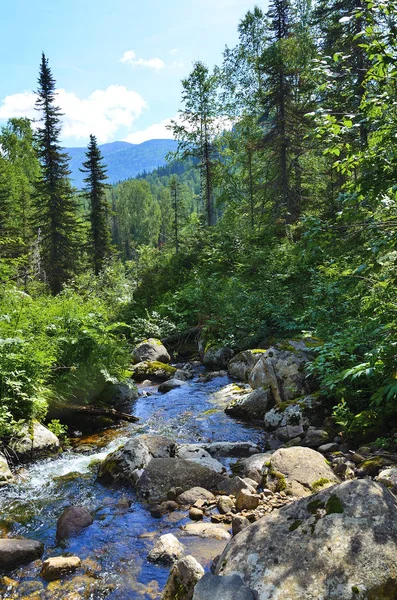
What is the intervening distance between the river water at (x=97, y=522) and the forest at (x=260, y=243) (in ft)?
3.75

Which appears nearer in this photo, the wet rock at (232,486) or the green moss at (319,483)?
the green moss at (319,483)

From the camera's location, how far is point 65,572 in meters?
4.21

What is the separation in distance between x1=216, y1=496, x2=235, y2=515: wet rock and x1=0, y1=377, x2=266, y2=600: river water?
19.7 inches

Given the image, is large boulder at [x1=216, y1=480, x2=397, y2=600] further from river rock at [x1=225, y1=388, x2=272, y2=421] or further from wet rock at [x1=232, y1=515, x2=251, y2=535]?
river rock at [x1=225, y1=388, x2=272, y2=421]

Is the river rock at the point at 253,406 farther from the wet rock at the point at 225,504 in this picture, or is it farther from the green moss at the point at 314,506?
the green moss at the point at 314,506

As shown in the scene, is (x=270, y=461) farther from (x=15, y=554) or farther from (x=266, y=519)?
(x=15, y=554)

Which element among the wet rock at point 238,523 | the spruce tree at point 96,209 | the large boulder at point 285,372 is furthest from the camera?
the spruce tree at point 96,209

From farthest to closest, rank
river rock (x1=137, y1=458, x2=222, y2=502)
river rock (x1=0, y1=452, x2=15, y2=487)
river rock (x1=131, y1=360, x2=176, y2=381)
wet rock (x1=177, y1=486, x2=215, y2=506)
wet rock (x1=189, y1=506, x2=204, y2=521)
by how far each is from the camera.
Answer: river rock (x1=131, y1=360, x2=176, y2=381), river rock (x1=0, y1=452, x2=15, y2=487), river rock (x1=137, y1=458, x2=222, y2=502), wet rock (x1=177, y1=486, x2=215, y2=506), wet rock (x1=189, y1=506, x2=204, y2=521)

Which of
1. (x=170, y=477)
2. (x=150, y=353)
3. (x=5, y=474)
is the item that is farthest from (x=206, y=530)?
(x=150, y=353)

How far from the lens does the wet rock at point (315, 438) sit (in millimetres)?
6926

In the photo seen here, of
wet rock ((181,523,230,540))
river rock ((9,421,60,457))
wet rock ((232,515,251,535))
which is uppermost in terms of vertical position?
river rock ((9,421,60,457))

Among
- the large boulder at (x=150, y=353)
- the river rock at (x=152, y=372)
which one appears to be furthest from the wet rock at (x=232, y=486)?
the large boulder at (x=150, y=353)

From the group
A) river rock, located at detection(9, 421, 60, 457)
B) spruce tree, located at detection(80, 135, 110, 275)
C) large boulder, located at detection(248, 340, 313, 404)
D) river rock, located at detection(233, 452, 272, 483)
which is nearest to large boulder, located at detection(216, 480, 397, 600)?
river rock, located at detection(233, 452, 272, 483)

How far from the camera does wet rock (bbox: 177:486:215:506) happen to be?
18.4ft
